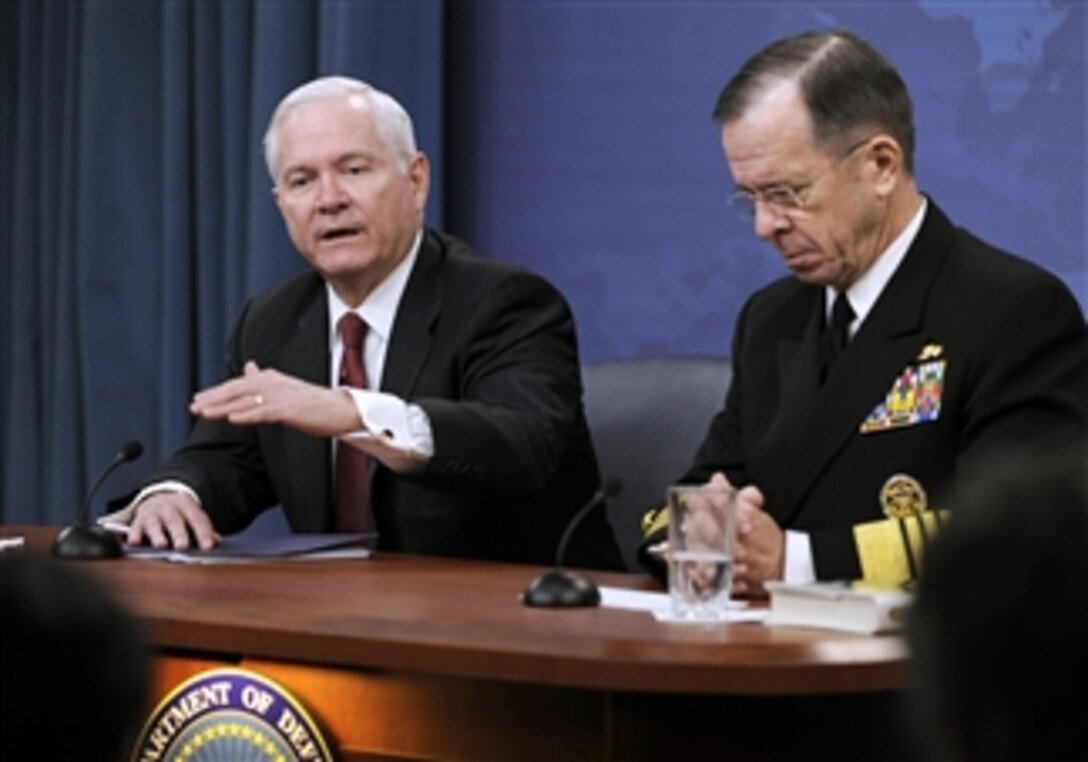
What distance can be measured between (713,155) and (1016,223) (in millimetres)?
702

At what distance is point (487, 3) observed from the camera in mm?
4504

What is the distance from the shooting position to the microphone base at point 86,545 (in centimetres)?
283

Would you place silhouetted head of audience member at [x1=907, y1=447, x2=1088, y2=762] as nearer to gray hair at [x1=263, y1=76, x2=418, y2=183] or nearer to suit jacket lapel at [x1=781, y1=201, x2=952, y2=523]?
suit jacket lapel at [x1=781, y1=201, x2=952, y2=523]

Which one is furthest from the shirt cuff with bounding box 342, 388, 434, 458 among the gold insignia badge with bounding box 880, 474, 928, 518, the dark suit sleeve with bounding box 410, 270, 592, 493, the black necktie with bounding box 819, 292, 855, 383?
the gold insignia badge with bounding box 880, 474, 928, 518

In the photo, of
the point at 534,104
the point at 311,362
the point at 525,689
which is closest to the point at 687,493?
the point at 525,689

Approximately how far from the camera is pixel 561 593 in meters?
2.28

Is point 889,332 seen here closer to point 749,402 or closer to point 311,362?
point 749,402

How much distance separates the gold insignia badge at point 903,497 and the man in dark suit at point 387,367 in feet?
2.21

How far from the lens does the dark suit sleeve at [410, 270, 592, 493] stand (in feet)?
9.85

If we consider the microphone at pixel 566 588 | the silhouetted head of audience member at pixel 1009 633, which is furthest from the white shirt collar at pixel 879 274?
the silhouetted head of audience member at pixel 1009 633

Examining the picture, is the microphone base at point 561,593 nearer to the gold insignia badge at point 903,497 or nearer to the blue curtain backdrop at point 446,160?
the gold insignia badge at point 903,497

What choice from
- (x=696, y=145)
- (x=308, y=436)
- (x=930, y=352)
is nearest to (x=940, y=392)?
(x=930, y=352)

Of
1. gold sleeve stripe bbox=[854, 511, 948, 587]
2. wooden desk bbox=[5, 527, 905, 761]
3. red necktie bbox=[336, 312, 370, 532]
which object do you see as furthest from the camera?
red necktie bbox=[336, 312, 370, 532]

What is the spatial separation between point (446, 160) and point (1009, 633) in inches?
160
